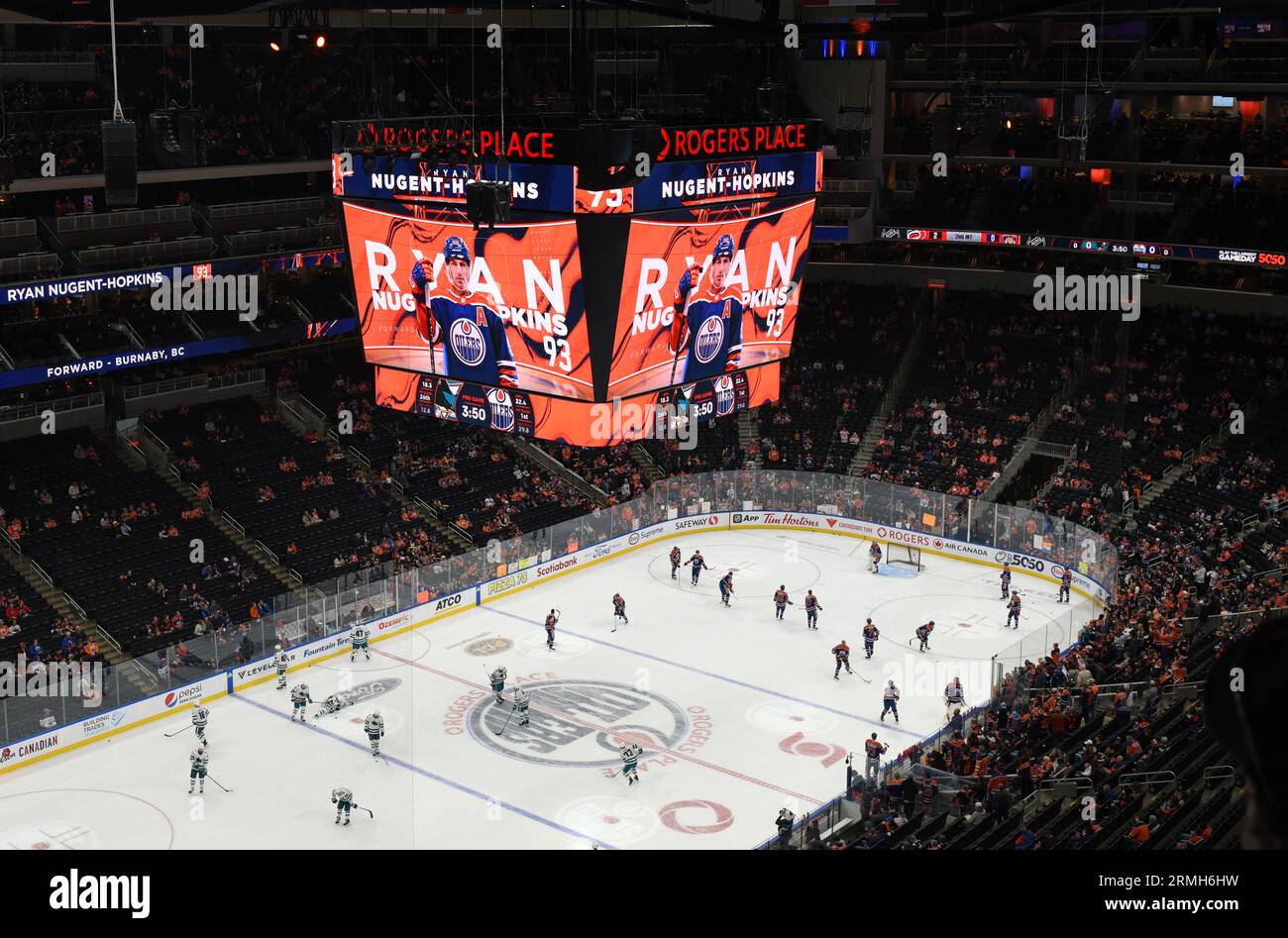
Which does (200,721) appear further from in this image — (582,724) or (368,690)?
(582,724)

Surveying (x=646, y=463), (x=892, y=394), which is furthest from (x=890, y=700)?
(x=892, y=394)

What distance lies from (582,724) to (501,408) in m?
7.22

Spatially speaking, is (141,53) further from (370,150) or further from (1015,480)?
(1015,480)

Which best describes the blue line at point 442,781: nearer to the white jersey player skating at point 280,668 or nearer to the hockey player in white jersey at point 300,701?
the hockey player in white jersey at point 300,701

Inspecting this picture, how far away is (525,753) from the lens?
89.2 ft

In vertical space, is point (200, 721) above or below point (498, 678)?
above

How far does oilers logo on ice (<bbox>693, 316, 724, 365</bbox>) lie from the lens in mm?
26219

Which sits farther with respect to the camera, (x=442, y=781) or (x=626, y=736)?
(x=626, y=736)

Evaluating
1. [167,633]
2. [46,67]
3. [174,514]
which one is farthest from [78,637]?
[46,67]

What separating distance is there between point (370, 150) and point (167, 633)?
12037 mm

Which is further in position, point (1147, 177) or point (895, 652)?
point (1147, 177)

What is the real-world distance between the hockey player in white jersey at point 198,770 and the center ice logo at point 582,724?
534 cm

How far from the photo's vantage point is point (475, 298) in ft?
82.7

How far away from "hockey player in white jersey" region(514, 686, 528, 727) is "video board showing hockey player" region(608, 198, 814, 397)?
731cm
